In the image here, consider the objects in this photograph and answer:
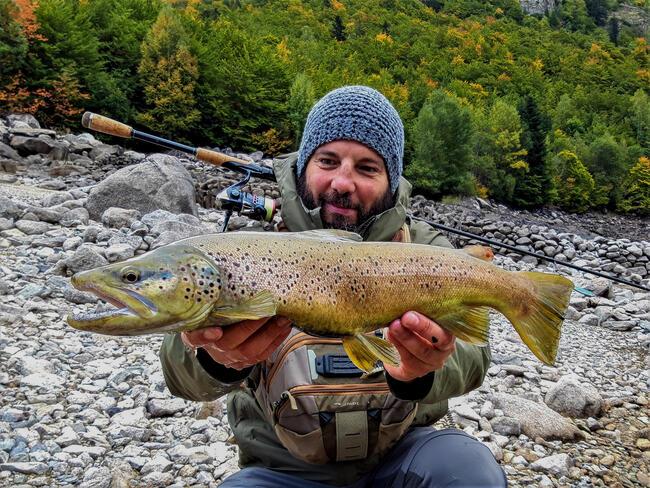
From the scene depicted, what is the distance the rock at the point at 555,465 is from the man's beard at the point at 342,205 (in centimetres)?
314

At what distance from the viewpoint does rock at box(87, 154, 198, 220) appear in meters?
13.2

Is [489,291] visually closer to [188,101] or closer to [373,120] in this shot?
[373,120]

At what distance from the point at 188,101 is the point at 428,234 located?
34642 millimetres

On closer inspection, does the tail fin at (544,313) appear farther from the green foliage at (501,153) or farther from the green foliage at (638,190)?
the green foliage at (638,190)

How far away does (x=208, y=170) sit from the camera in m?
23.3

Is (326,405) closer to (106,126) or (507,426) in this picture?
(507,426)

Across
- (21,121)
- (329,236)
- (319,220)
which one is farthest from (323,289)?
(21,121)

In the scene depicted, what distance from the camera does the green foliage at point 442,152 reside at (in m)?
39.5

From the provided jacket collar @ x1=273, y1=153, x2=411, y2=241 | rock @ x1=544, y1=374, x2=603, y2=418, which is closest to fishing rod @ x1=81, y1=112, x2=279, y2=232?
jacket collar @ x1=273, y1=153, x2=411, y2=241

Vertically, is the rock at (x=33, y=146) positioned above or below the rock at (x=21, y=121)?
above

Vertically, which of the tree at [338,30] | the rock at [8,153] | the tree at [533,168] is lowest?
the tree at [533,168]

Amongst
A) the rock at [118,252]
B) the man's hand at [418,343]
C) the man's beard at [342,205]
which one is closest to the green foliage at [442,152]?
the rock at [118,252]

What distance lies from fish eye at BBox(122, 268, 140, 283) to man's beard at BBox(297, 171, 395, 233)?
1518 millimetres

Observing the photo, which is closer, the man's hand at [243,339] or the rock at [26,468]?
the man's hand at [243,339]
